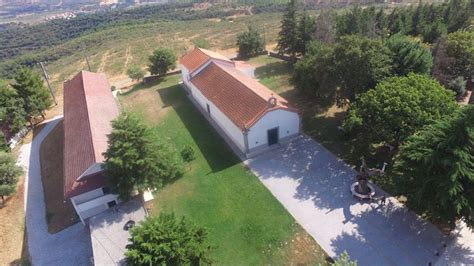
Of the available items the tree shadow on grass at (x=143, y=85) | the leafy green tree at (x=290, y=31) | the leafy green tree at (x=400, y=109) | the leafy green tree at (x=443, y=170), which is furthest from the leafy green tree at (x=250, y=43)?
the leafy green tree at (x=443, y=170)

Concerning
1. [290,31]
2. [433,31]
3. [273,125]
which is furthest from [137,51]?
[433,31]

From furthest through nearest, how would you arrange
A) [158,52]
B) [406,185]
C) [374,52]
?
[158,52] < [374,52] < [406,185]

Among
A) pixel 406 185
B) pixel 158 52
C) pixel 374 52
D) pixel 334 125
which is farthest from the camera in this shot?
pixel 158 52

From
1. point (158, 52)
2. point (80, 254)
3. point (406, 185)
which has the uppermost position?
point (158, 52)

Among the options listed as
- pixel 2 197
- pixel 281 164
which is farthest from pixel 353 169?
pixel 2 197

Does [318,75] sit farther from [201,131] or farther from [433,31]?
[433,31]

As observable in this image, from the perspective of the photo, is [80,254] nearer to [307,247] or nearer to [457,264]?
[307,247]

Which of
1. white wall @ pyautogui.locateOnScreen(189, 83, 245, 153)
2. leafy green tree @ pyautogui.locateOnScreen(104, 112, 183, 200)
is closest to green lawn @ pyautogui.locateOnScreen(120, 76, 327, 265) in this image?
white wall @ pyautogui.locateOnScreen(189, 83, 245, 153)
